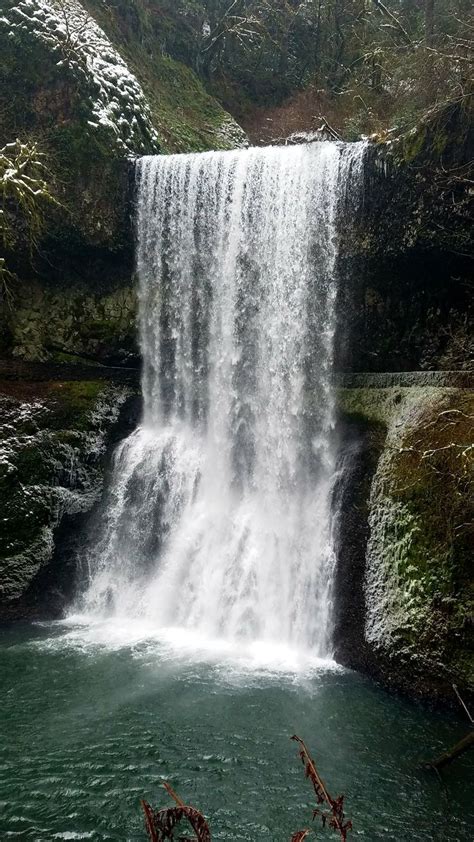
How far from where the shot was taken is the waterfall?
1031cm

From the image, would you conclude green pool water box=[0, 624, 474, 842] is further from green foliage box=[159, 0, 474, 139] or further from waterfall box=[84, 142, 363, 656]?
green foliage box=[159, 0, 474, 139]

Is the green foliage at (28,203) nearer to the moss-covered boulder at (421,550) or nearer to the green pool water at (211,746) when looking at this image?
the green pool water at (211,746)

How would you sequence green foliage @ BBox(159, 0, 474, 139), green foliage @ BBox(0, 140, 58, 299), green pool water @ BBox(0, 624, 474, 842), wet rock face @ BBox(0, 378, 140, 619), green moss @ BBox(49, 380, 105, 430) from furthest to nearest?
green foliage @ BBox(159, 0, 474, 139), green moss @ BBox(49, 380, 105, 430), wet rock face @ BBox(0, 378, 140, 619), green foliage @ BBox(0, 140, 58, 299), green pool water @ BBox(0, 624, 474, 842)

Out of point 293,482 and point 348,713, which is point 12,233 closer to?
point 293,482

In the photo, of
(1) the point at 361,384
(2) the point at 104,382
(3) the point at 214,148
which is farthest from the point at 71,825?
(3) the point at 214,148

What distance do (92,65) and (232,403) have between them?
8625 millimetres

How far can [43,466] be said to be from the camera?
38.3ft

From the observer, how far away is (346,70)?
20.8m

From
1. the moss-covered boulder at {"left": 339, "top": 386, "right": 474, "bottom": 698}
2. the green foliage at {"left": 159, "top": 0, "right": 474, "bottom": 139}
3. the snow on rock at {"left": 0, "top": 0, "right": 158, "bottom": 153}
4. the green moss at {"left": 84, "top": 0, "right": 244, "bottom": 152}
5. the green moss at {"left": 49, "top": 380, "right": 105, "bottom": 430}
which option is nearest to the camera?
the moss-covered boulder at {"left": 339, "top": 386, "right": 474, "bottom": 698}

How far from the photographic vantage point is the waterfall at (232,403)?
1031cm

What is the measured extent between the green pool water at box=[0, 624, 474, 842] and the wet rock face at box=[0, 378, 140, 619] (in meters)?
2.14

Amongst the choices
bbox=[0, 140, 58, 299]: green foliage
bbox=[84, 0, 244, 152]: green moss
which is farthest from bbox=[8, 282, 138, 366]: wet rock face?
bbox=[84, 0, 244, 152]: green moss

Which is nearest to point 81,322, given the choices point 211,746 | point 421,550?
point 421,550

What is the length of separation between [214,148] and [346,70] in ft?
21.3
